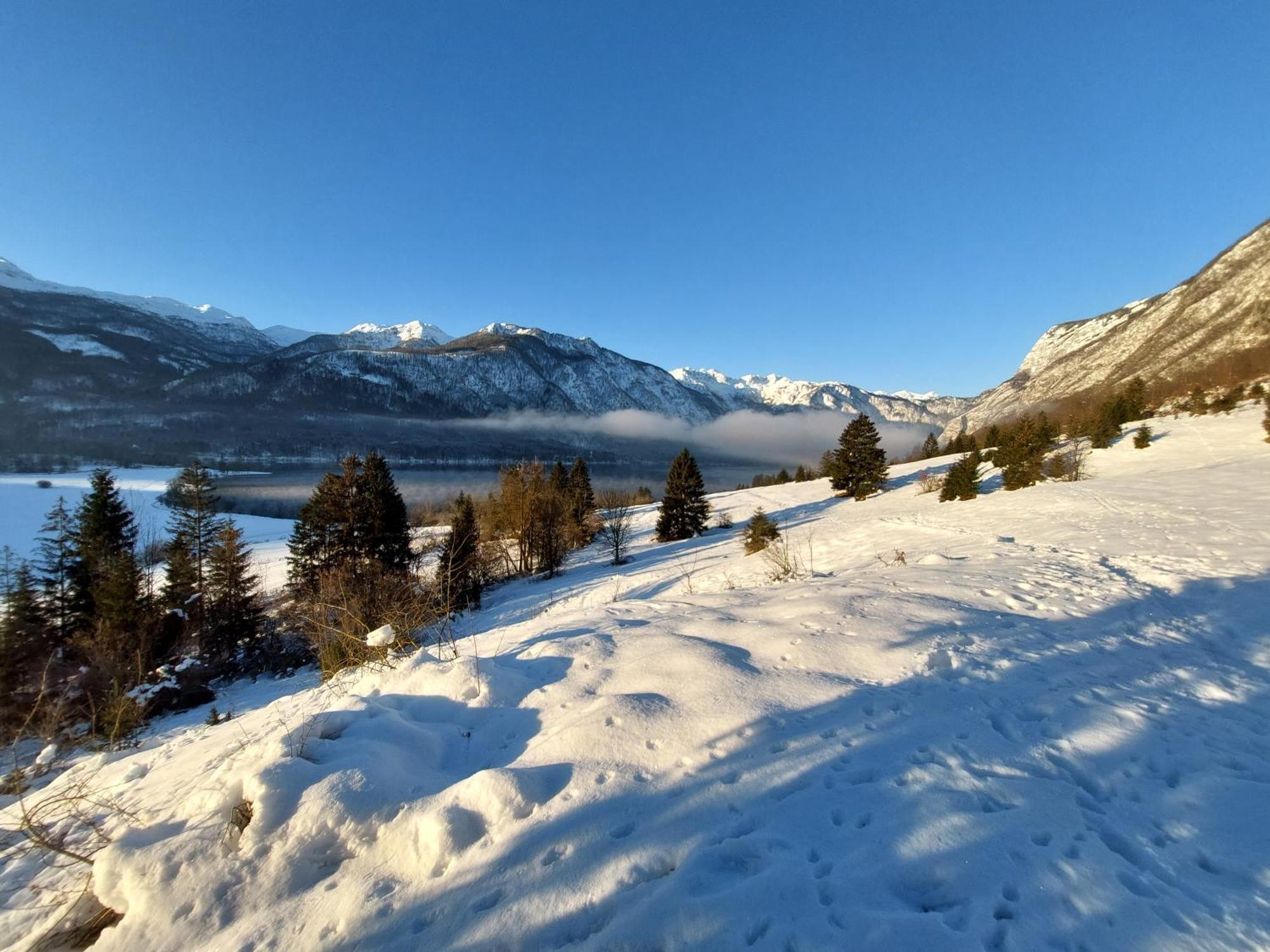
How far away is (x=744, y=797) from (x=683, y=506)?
3048 centimetres

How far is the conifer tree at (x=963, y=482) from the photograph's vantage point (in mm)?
24531

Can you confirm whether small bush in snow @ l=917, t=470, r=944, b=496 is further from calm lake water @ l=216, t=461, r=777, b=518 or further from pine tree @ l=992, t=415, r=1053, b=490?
calm lake water @ l=216, t=461, r=777, b=518

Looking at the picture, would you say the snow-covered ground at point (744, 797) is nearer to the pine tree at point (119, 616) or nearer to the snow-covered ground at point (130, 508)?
the pine tree at point (119, 616)

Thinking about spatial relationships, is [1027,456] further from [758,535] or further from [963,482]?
[758,535]

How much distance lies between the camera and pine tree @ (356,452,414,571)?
75.0 ft

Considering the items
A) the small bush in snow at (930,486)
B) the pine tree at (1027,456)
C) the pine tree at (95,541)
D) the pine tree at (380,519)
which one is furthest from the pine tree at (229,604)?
the pine tree at (1027,456)

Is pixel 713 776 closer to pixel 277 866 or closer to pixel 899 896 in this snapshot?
pixel 899 896

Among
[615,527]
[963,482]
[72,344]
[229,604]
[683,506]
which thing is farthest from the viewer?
[72,344]

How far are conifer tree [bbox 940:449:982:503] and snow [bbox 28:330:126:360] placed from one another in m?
287

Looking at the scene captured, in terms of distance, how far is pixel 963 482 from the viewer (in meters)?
24.7

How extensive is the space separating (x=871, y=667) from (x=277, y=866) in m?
4.40

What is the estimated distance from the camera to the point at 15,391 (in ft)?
479

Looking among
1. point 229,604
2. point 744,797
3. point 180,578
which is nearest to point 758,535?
point 744,797

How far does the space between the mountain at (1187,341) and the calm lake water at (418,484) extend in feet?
197
